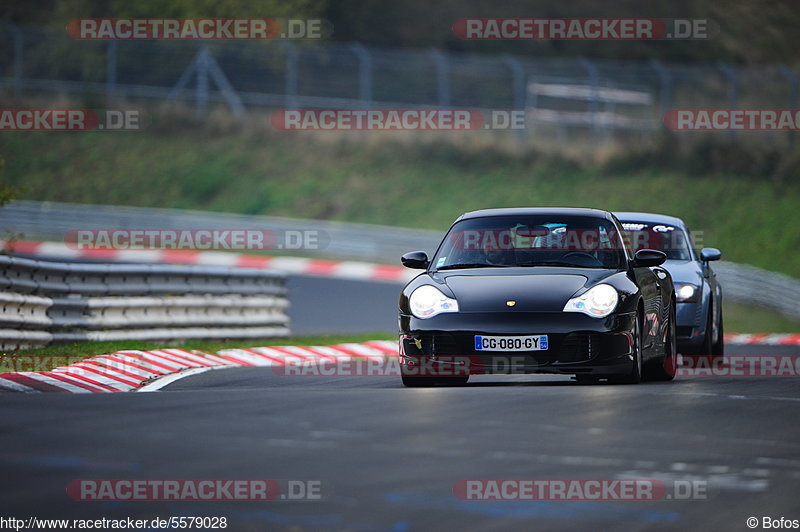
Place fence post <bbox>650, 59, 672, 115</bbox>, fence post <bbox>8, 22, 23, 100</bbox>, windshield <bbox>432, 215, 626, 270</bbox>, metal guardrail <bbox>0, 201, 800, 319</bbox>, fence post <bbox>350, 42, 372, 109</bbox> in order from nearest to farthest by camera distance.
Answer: windshield <bbox>432, 215, 626, 270</bbox> → metal guardrail <bbox>0, 201, 800, 319</bbox> → fence post <bbox>650, 59, 672, 115</bbox> → fence post <bbox>8, 22, 23, 100</bbox> → fence post <bbox>350, 42, 372, 109</bbox>

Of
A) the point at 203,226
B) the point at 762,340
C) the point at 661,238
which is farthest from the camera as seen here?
the point at 203,226

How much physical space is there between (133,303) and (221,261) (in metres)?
14.4

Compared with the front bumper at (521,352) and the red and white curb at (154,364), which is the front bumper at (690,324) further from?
the front bumper at (521,352)

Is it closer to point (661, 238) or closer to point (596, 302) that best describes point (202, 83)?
point (661, 238)

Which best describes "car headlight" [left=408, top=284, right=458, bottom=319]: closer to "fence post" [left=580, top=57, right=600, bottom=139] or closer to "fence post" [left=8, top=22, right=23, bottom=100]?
"fence post" [left=580, top=57, right=600, bottom=139]

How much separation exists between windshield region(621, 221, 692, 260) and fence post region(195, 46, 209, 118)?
29975 millimetres

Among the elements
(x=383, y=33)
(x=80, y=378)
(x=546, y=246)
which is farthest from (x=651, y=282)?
(x=383, y=33)

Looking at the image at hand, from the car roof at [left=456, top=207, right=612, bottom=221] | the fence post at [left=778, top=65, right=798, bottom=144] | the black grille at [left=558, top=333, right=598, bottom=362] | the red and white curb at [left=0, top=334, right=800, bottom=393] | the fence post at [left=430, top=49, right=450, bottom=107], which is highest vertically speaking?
the fence post at [left=430, top=49, right=450, bottom=107]

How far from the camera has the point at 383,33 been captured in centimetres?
6109

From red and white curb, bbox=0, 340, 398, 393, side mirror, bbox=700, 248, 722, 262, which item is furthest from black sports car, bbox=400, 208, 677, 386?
side mirror, bbox=700, 248, 722, 262

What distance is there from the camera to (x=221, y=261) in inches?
1238

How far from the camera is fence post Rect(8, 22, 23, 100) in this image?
41375 millimetres

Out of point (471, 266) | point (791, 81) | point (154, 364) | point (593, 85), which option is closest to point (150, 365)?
point (154, 364)

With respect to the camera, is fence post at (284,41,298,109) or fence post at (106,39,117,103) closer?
fence post at (284,41,298,109)
